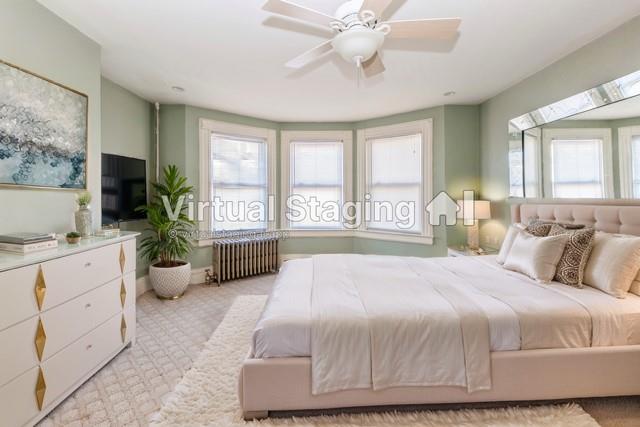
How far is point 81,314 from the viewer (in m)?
1.82

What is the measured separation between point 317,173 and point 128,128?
9.12 feet

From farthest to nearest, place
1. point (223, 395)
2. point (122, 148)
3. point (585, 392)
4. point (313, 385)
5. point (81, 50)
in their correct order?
point (122, 148), point (81, 50), point (223, 395), point (585, 392), point (313, 385)

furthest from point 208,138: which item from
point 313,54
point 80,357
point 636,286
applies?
point 636,286

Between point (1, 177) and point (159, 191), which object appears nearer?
point (1, 177)

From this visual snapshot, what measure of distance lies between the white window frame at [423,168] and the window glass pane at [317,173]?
14.6 inches

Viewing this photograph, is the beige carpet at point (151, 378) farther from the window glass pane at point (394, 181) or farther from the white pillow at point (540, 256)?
the window glass pane at point (394, 181)

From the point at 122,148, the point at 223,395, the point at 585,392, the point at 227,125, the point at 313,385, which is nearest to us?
the point at 313,385

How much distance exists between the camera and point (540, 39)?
7.60ft

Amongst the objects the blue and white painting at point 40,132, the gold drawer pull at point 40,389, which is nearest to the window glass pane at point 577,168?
the gold drawer pull at point 40,389

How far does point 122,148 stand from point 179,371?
274 centimetres

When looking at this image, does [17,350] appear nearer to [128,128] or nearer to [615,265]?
[128,128]

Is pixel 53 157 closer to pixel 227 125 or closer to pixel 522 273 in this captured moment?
pixel 227 125

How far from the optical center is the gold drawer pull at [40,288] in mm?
1508

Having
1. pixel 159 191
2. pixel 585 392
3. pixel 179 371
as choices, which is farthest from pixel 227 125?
pixel 585 392
